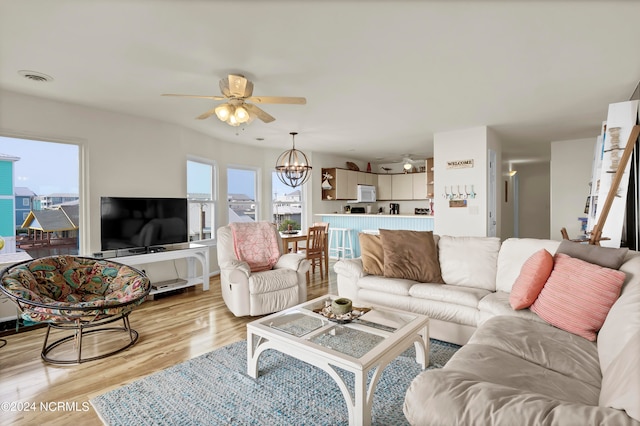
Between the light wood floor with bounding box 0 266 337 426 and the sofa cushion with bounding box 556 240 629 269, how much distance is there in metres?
2.80

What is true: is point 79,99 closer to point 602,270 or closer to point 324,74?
point 324,74

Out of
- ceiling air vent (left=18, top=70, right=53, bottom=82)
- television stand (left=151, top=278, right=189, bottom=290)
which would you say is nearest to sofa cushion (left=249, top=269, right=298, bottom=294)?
television stand (left=151, top=278, right=189, bottom=290)

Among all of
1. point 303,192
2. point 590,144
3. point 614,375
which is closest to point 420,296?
point 614,375

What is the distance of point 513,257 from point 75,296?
3.95 m

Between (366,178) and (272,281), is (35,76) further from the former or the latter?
(366,178)

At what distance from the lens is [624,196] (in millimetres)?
3131

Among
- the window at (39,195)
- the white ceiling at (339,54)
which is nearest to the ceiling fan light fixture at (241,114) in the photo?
the white ceiling at (339,54)

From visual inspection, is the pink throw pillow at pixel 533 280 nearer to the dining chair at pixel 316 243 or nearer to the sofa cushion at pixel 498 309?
the sofa cushion at pixel 498 309

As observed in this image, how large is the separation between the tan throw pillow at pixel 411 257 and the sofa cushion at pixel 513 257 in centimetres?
55

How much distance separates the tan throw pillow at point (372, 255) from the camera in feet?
11.4

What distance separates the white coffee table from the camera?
5.77ft

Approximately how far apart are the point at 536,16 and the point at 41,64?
3.71 m

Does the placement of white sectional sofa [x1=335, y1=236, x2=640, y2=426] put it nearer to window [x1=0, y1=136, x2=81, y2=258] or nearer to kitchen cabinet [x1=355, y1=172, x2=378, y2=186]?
window [x1=0, y1=136, x2=81, y2=258]

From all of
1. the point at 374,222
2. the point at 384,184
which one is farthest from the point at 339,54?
the point at 384,184
